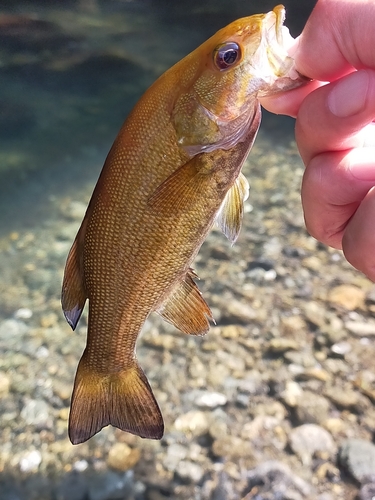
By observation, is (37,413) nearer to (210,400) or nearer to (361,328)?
(210,400)

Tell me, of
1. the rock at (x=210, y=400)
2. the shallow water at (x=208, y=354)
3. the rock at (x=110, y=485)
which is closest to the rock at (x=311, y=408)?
the shallow water at (x=208, y=354)

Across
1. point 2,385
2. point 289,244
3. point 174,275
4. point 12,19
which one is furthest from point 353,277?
point 12,19

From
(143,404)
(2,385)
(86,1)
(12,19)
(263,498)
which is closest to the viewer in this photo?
(143,404)

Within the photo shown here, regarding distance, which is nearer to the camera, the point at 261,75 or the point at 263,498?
the point at 261,75

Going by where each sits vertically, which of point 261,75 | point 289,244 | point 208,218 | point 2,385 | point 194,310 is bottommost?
point 2,385

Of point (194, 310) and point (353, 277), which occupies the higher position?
point (194, 310)

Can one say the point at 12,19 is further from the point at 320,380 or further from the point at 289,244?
the point at 320,380

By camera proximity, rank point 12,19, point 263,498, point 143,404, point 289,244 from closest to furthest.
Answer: point 143,404
point 263,498
point 289,244
point 12,19

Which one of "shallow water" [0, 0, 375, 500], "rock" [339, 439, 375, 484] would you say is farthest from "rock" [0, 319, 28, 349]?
"rock" [339, 439, 375, 484]

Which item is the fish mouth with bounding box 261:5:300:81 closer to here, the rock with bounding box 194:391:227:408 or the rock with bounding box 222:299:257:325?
the rock with bounding box 194:391:227:408
